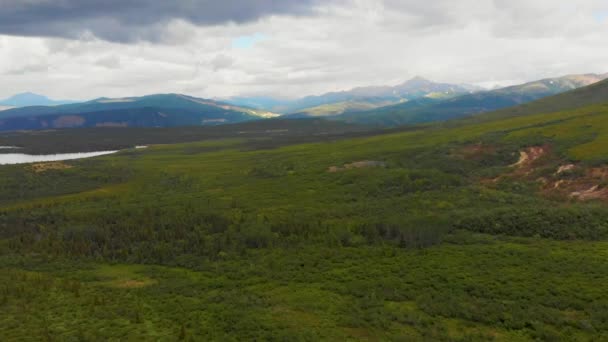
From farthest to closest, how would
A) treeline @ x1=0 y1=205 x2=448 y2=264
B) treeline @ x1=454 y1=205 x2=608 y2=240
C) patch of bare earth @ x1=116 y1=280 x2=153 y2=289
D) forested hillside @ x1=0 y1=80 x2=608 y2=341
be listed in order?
treeline @ x1=0 y1=205 x2=448 y2=264 → treeline @ x1=454 y1=205 x2=608 y2=240 → patch of bare earth @ x1=116 y1=280 x2=153 y2=289 → forested hillside @ x1=0 y1=80 x2=608 y2=341

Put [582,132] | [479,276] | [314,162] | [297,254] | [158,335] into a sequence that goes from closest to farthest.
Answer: [158,335]
[479,276]
[297,254]
[582,132]
[314,162]

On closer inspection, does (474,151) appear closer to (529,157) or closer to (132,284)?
(529,157)

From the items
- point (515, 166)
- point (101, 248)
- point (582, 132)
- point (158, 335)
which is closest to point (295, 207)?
point (101, 248)

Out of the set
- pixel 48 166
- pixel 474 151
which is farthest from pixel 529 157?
pixel 48 166

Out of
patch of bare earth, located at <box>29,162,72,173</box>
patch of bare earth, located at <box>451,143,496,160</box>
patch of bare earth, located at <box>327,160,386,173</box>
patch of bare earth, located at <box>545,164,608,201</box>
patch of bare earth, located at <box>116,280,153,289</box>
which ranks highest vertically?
patch of bare earth, located at <box>29,162,72,173</box>

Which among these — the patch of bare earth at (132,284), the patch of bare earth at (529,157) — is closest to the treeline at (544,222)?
the patch of bare earth at (529,157)

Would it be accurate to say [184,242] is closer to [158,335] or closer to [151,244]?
[151,244]

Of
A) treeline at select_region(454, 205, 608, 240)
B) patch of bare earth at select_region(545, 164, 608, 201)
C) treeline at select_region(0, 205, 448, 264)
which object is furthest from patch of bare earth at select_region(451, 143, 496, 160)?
treeline at select_region(0, 205, 448, 264)

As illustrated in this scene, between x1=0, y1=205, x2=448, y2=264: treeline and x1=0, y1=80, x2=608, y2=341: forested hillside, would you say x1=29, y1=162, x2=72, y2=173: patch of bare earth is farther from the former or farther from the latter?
x1=0, y1=205, x2=448, y2=264: treeline
